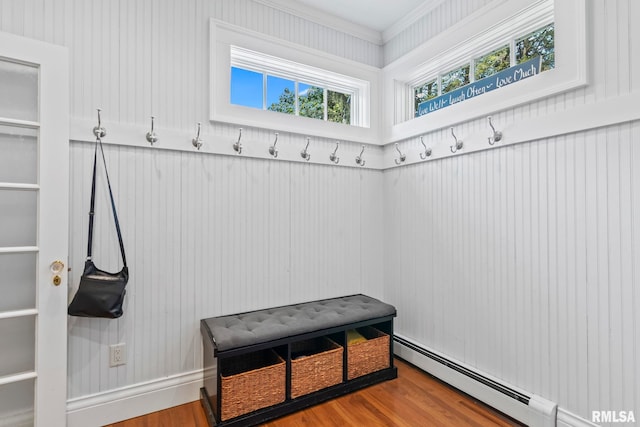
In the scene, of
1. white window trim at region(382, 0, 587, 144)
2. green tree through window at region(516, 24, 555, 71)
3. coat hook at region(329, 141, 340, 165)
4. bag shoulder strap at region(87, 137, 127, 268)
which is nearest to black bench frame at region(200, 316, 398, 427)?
bag shoulder strap at region(87, 137, 127, 268)

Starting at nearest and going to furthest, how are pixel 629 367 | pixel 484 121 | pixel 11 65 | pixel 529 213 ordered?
pixel 629 367 → pixel 11 65 → pixel 529 213 → pixel 484 121

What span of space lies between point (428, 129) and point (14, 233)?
254 centimetres

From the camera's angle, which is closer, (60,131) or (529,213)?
(60,131)

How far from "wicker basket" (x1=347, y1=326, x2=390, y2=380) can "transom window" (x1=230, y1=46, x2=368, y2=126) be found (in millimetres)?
1724

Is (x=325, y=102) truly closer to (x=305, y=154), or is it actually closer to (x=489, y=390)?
(x=305, y=154)

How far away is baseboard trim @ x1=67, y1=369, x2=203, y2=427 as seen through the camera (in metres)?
1.77

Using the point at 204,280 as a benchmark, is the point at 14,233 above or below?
above

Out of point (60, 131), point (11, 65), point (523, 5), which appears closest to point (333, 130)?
point (523, 5)

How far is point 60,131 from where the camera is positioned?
65.5 inches

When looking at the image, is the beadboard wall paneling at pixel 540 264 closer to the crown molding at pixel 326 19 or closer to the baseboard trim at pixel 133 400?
the crown molding at pixel 326 19

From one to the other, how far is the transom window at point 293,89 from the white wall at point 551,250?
782 millimetres

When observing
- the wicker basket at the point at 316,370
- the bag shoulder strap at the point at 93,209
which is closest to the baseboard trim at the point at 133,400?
the wicker basket at the point at 316,370

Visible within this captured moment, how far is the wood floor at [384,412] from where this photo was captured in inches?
71.9

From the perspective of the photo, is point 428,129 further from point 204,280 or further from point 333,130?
point 204,280
